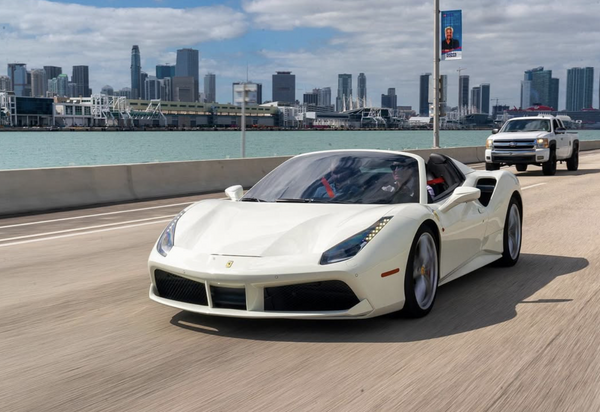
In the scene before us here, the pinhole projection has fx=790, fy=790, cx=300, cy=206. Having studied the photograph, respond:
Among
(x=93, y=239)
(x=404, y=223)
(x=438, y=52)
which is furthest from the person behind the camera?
(x=438, y=52)

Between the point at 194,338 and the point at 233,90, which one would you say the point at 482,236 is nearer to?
the point at 194,338

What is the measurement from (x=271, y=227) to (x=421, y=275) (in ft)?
3.76

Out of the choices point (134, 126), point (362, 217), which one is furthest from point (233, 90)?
point (134, 126)

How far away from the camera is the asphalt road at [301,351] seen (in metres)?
3.98

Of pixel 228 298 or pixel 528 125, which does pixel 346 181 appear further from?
pixel 528 125

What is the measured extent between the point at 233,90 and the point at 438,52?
10.2 metres

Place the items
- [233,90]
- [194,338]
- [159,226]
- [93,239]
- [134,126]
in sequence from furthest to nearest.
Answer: [134,126], [233,90], [159,226], [93,239], [194,338]

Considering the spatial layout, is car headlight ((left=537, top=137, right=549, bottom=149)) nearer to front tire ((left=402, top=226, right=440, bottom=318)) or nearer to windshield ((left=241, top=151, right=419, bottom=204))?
windshield ((left=241, top=151, right=419, bottom=204))

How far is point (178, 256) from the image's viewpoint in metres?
5.34

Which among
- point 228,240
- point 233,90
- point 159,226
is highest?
point 233,90

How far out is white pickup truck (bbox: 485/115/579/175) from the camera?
76.5 feet

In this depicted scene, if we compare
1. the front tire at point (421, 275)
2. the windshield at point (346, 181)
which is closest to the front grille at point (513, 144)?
the windshield at point (346, 181)

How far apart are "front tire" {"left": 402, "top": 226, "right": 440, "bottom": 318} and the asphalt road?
0.11 meters

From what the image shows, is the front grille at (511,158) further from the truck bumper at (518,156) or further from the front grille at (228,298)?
the front grille at (228,298)
